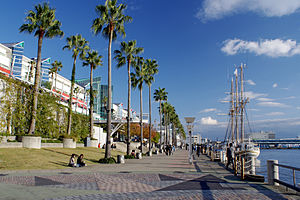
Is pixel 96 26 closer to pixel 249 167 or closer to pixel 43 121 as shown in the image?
pixel 43 121

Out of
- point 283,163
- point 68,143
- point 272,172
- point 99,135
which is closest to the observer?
point 272,172

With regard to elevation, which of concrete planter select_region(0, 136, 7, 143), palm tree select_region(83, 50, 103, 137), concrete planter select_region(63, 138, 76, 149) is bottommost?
concrete planter select_region(63, 138, 76, 149)

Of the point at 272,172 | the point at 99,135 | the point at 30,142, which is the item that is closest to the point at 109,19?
the point at 30,142

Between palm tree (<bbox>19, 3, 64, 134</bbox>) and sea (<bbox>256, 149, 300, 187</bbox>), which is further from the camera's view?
palm tree (<bbox>19, 3, 64, 134</bbox>)

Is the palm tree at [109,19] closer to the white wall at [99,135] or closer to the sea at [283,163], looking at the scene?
the sea at [283,163]

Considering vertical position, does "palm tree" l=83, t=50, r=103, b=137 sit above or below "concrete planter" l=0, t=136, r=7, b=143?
above

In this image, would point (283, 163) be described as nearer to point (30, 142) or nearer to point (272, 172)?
point (272, 172)

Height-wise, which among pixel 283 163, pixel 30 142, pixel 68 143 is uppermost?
pixel 30 142

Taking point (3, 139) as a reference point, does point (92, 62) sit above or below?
above

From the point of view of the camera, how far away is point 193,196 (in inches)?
327

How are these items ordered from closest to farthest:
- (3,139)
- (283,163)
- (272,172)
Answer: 1. (272,172)
2. (3,139)
3. (283,163)

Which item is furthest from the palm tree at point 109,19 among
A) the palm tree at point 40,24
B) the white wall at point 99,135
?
the white wall at point 99,135

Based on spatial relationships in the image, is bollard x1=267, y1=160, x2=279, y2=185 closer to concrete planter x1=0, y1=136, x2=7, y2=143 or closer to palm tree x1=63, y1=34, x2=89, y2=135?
concrete planter x1=0, y1=136, x2=7, y2=143

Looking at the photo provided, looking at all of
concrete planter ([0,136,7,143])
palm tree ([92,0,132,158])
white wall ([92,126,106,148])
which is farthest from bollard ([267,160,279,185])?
white wall ([92,126,106,148])
